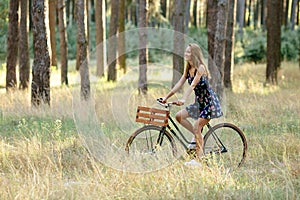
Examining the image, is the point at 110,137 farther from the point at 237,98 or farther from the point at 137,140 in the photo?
the point at 237,98

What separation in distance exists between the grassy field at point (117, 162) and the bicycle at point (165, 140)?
22cm

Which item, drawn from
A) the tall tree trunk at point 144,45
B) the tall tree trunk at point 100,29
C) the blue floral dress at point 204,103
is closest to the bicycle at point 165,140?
the blue floral dress at point 204,103

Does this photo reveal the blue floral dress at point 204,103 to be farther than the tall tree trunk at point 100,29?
No

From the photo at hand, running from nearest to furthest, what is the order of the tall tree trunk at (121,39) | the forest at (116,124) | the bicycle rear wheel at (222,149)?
the forest at (116,124), the bicycle rear wheel at (222,149), the tall tree trunk at (121,39)

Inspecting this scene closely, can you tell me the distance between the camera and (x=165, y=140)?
8117mm

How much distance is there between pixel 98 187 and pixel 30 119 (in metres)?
5.90

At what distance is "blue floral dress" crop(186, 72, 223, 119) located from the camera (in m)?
7.88

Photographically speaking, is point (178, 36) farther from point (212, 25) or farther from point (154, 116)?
point (154, 116)

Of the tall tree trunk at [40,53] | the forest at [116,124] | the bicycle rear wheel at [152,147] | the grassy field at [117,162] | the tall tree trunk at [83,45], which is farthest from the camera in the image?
the tall tree trunk at [83,45]

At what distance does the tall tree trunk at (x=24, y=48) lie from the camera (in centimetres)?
1836

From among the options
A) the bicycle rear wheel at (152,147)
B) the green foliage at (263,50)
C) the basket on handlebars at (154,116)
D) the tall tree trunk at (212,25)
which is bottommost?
the green foliage at (263,50)

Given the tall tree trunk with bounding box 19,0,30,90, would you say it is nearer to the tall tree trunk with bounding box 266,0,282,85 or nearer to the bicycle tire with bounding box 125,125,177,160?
the tall tree trunk with bounding box 266,0,282,85

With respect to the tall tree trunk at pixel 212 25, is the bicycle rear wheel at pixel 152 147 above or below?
below

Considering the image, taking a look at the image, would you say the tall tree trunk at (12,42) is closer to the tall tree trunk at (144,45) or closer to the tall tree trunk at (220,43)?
the tall tree trunk at (144,45)
